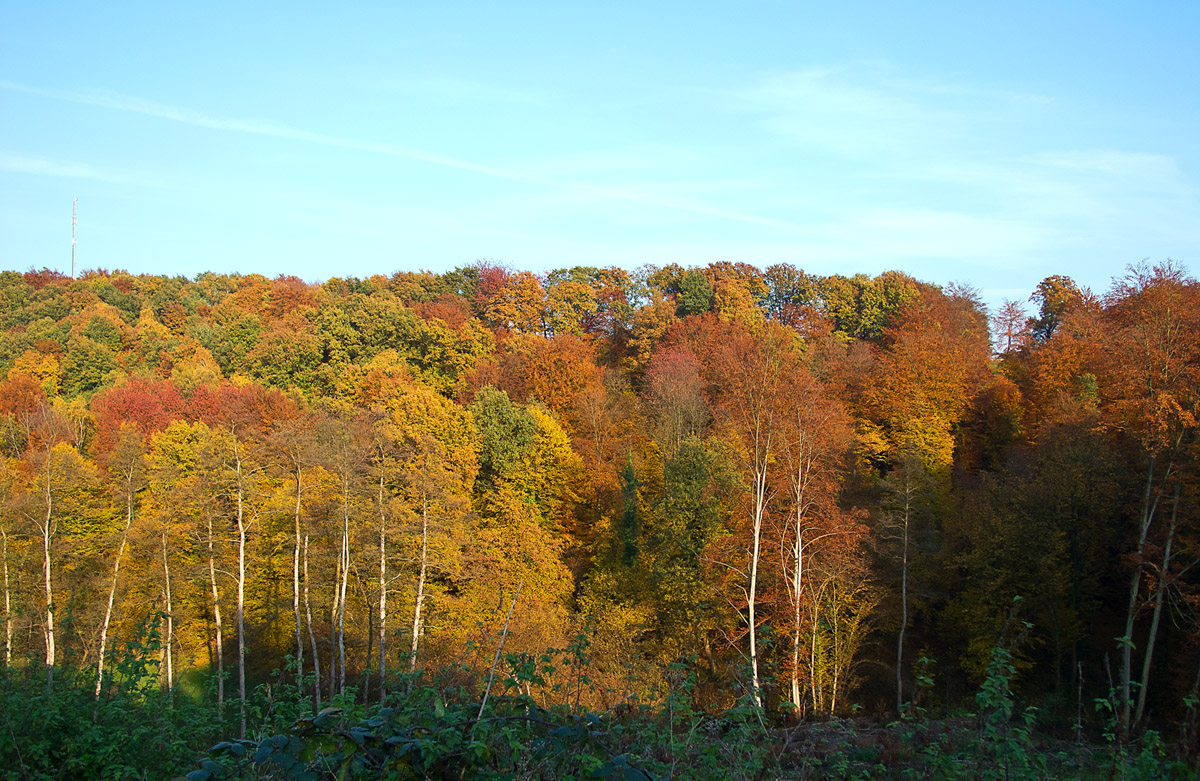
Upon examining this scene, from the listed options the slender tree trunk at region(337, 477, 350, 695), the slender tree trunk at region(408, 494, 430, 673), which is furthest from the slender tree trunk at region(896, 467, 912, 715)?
the slender tree trunk at region(337, 477, 350, 695)

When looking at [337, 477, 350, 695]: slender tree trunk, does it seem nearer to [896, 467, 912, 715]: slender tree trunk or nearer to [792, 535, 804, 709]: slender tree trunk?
[792, 535, 804, 709]: slender tree trunk

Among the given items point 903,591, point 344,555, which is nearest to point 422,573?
point 344,555

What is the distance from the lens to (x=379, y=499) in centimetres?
2569

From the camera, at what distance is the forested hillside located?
62.6 ft

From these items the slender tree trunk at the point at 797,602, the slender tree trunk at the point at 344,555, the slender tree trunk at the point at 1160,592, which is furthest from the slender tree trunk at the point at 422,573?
the slender tree trunk at the point at 1160,592

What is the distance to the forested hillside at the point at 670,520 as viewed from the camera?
19078 mm

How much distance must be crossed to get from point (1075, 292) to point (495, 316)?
3887cm

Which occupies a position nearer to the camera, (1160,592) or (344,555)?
(1160,592)

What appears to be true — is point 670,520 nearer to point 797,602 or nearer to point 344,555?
point 797,602

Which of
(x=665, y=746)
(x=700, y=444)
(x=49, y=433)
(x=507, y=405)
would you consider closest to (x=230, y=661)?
(x=507, y=405)

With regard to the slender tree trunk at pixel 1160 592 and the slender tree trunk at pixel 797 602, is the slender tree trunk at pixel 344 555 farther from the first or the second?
the slender tree trunk at pixel 1160 592

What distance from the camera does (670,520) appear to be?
25.6 metres

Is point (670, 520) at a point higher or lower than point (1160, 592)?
higher

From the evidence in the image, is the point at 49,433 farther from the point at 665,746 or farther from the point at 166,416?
the point at 665,746
